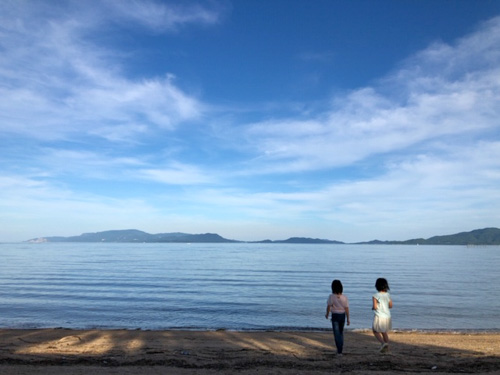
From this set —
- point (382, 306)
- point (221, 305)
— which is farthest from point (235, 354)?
point (221, 305)

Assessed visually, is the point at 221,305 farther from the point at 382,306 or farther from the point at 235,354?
the point at 382,306

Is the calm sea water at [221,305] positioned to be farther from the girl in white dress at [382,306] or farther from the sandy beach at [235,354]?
the girl in white dress at [382,306]

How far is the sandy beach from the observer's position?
9.42m

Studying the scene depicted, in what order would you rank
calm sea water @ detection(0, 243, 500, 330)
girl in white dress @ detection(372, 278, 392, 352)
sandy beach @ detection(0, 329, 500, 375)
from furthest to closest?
1. calm sea water @ detection(0, 243, 500, 330)
2. girl in white dress @ detection(372, 278, 392, 352)
3. sandy beach @ detection(0, 329, 500, 375)

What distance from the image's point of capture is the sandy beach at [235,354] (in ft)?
30.9

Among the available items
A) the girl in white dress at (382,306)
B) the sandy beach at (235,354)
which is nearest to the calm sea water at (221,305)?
the sandy beach at (235,354)

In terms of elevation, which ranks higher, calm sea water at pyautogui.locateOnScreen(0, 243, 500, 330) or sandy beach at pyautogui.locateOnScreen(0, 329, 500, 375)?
sandy beach at pyautogui.locateOnScreen(0, 329, 500, 375)

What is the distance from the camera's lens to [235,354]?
1136cm

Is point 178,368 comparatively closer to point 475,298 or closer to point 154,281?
point 475,298

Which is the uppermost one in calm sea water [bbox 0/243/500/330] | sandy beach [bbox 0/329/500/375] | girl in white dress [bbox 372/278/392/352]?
girl in white dress [bbox 372/278/392/352]

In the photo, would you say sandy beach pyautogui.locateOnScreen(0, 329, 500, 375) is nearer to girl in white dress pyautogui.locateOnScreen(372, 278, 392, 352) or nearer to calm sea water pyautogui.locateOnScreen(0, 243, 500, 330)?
girl in white dress pyautogui.locateOnScreen(372, 278, 392, 352)

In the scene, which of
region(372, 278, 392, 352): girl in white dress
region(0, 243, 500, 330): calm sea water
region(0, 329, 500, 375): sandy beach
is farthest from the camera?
region(0, 243, 500, 330): calm sea water

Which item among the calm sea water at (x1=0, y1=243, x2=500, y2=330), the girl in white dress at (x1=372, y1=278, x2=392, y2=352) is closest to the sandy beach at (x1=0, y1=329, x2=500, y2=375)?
the girl in white dress at (x1=372, y1=278, x2=392, y2=352)

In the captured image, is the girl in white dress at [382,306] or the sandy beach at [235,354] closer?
the sandy beach at [235,354]
